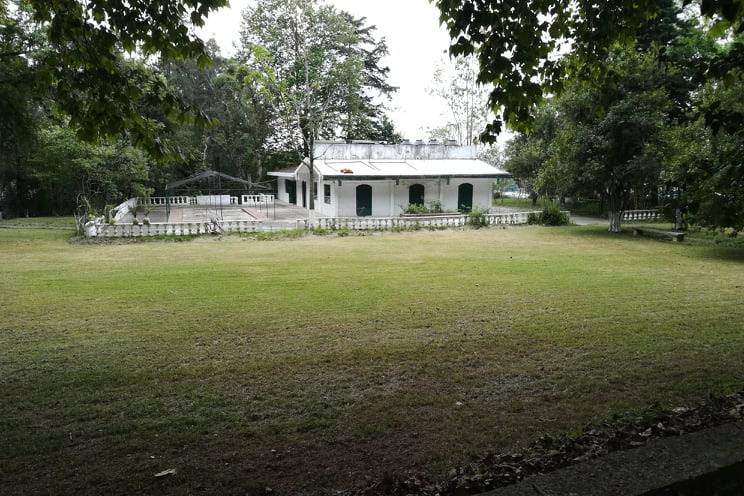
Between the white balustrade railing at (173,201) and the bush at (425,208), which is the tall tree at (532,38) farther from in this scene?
the white balustrade railing at (173,201)

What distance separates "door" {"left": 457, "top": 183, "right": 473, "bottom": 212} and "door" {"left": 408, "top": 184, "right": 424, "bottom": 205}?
226 cm

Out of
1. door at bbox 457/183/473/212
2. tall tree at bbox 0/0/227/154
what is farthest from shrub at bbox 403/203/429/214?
tall tree at bbox 0/0/227/154

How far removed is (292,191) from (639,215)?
23.7m

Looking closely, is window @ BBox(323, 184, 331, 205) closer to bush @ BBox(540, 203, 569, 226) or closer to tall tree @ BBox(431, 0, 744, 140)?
bush @ BBox(540, 203, 569, 226)

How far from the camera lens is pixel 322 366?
543 cm

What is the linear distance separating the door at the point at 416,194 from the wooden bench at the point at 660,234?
12.0 m

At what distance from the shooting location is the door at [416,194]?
28734 millimetres

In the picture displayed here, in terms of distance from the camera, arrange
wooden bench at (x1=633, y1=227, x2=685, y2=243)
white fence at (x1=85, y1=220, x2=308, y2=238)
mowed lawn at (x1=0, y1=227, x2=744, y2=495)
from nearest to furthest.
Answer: mowed lawn at (x1=0, y1=227, x2=744, y2=495), wooden bench at (x1=633, y1=227, x2=685, y2=243), white fence at (x1=85, y1=220, x2=308, y2=238)

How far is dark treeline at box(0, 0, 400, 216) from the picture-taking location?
188 inches

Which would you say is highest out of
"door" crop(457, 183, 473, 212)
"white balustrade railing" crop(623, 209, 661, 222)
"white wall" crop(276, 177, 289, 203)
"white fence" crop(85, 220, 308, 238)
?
"white wall" crop(276, 177, 289, 203)

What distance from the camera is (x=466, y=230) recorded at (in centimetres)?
2116

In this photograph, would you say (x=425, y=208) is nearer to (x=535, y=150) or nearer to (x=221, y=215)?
(x=535, y=150)

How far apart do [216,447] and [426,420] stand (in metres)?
1.66

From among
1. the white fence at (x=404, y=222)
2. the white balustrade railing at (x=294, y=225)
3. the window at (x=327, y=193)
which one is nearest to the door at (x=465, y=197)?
the white balustrade railing at (x=294, y=225)
